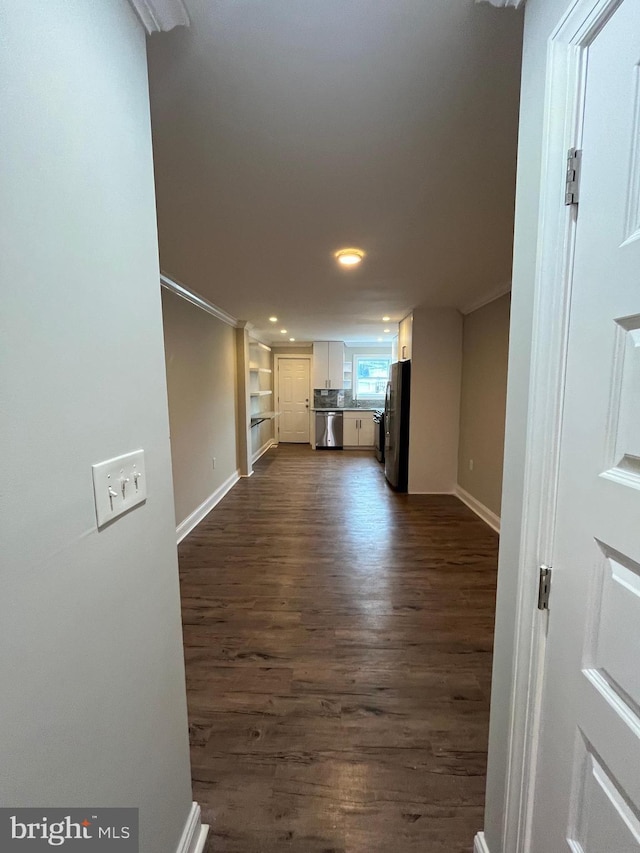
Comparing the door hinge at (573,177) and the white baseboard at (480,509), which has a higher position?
the door hinge at (573,177)

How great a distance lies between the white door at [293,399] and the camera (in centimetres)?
808

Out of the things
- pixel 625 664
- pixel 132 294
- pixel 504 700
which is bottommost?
pixel 504 700

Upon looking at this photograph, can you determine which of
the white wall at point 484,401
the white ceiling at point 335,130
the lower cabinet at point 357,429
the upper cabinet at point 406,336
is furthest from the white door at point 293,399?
the white ceiling at point 335,130

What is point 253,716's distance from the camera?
1.48 meters

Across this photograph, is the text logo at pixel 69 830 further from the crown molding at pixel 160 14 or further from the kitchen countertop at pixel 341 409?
the kitchen countertop at pixel 341 409

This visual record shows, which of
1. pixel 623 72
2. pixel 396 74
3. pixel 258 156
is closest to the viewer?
pixel 623 72

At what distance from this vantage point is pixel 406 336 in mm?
4633

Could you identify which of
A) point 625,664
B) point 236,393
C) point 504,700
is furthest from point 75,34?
point 236,393

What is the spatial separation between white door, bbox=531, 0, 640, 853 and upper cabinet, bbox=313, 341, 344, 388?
685 cm

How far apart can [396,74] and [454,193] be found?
735mm

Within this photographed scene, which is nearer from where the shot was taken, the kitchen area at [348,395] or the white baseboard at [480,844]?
the white baseboard at [480,844]

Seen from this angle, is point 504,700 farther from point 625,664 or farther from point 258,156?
point 258,156

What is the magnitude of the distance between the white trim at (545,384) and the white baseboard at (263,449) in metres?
5.25

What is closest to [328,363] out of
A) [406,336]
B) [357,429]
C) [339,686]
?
[357,429]
